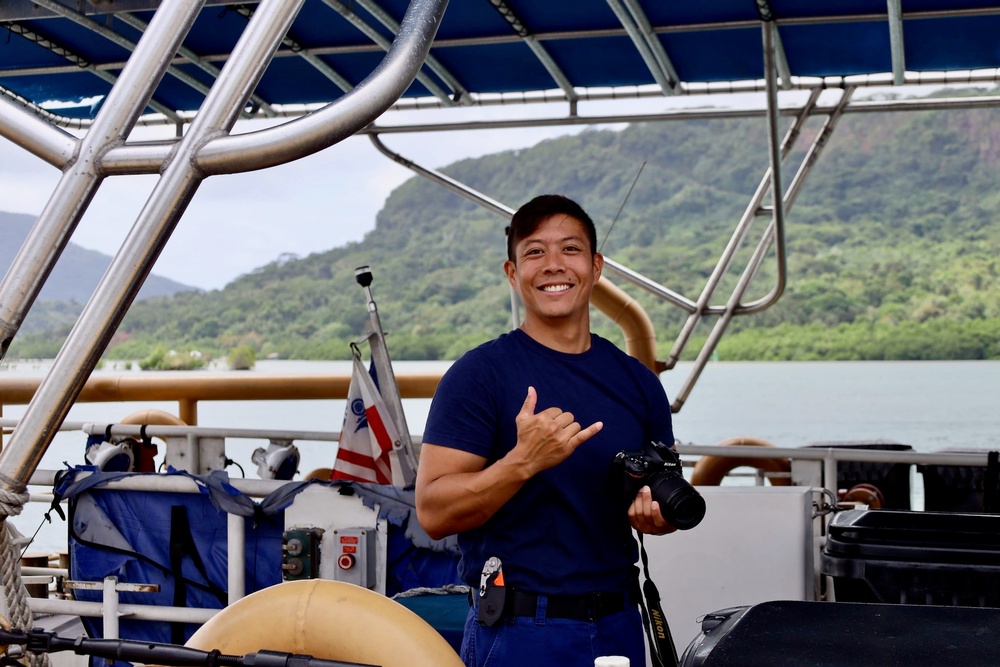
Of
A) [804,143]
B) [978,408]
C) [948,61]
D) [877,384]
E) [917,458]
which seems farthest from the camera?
[877,384]

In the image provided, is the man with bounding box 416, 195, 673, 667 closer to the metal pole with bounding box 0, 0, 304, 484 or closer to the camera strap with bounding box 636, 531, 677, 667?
the camera strap with bounding box 636, 531, 677, 667

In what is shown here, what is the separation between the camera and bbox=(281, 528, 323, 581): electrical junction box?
269cm

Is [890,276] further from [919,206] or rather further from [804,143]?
[804,143]

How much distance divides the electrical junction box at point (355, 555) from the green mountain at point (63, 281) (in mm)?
845

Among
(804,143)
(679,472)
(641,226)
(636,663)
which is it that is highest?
(804,143)

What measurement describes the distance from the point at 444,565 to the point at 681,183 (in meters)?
48.3

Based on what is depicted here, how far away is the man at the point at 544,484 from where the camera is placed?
1.65 metres

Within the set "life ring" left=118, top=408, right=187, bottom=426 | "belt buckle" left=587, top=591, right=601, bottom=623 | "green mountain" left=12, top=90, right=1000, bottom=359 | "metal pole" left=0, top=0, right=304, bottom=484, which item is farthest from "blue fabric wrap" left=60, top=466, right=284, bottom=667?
"green mountain" left=12, top=90, right=1000, bottom=359

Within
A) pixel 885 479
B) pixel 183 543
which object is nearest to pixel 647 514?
pixel 183 543

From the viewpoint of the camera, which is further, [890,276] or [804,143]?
[804,143]

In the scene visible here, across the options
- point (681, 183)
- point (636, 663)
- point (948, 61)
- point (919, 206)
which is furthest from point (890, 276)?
point (636, 663)

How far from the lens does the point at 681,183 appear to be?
163 ft

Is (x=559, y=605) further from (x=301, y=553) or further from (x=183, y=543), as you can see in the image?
(x=183, y=543)

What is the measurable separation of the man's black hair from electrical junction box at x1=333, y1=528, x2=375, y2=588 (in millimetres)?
1165
